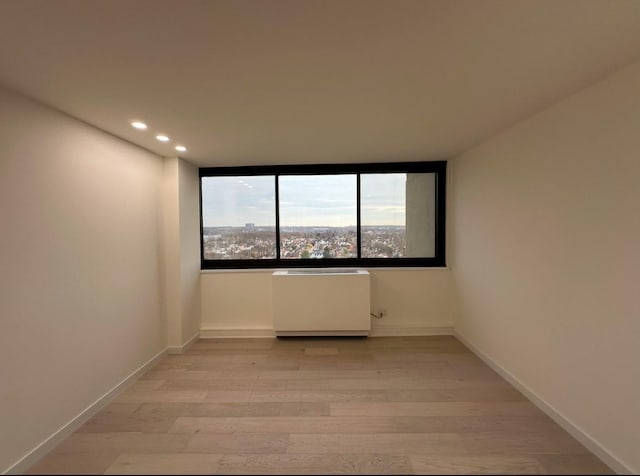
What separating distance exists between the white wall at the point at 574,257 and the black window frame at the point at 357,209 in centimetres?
88

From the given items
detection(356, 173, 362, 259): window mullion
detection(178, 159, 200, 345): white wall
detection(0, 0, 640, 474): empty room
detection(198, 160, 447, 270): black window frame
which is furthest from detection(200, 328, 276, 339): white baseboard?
detection(356, 173, 362, 259): window mullion

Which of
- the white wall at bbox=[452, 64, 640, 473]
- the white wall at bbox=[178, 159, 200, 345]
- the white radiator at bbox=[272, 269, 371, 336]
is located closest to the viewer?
the white wall at bbox=[452, 64, 640, 473]

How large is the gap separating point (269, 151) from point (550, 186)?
243 centimetres

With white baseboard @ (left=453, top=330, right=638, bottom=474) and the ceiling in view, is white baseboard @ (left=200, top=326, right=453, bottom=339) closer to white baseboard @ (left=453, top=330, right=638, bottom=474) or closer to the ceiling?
white baseboard @ (left=453, top=330, right=638, bottom=474)

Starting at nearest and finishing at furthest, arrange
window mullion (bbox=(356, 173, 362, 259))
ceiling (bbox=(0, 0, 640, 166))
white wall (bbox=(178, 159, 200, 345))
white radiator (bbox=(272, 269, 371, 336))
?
ceiling (bbox=(0, 0, 640, 166)) < white wall (bbox=(178, 159, 200, 345)) < white radiator (bbox=(272, 269, 371, 336)) < window mullion (bbox=(356, 173, 362, 259))

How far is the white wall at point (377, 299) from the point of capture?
3613 millimetres

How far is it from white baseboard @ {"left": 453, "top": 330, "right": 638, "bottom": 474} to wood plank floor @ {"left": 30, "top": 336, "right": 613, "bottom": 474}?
41 millimetres

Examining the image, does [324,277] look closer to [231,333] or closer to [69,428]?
[231,333]

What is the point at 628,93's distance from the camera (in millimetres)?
1484

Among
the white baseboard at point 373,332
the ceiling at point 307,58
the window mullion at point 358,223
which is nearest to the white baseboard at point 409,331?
the white baseboard at point 373,332

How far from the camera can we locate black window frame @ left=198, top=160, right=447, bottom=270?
3.65 metres

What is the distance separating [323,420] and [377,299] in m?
1.86

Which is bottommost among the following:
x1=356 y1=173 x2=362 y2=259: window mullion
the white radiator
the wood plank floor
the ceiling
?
the wood plank floor

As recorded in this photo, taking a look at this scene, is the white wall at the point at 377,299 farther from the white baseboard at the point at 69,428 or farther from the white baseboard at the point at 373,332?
the white baseboard at the point at 69,428
